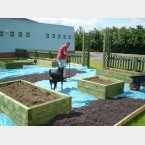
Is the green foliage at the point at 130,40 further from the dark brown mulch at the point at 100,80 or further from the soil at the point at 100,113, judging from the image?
the soil at the point at 100,113

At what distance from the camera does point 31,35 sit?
1074 inches

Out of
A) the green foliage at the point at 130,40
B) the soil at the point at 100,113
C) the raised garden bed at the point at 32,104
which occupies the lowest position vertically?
the soil at the point at 100,113

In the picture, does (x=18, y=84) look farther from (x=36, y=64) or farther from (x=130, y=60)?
(x=36, y=64)

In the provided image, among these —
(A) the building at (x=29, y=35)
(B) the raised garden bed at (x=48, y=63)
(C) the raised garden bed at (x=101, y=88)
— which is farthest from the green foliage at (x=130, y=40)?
(C) the raised garden bed at (x=101, y=88)

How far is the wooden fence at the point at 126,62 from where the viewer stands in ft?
41.4

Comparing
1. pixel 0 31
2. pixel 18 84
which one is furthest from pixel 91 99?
pixel 0 31

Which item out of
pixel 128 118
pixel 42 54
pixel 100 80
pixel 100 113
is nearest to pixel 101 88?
pixel 100 80

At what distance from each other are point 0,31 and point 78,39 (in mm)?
22711

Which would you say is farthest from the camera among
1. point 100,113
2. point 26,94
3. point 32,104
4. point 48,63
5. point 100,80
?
point 48,63

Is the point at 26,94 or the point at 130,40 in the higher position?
the point at 130,40

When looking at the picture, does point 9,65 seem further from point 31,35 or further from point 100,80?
point 31,35

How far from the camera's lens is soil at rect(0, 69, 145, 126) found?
5160mm

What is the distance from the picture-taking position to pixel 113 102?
712cm

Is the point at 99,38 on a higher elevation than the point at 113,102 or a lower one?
higher
